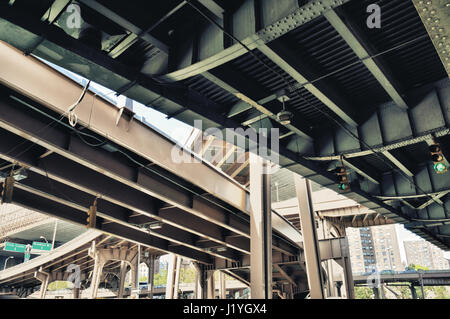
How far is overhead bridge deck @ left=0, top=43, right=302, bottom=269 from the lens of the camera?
31.2 feet

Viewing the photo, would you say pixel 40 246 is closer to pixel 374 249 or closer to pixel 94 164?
pixel 94 164

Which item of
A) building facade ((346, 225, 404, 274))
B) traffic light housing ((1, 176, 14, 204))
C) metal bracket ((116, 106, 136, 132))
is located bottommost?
traffic light housing ((1, 176, 14, 204))

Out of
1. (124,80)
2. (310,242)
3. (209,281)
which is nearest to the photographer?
(124,80)

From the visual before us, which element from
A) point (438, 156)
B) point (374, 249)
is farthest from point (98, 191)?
point (374, 249)

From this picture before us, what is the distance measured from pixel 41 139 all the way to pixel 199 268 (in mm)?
23172

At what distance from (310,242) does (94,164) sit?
12.8m

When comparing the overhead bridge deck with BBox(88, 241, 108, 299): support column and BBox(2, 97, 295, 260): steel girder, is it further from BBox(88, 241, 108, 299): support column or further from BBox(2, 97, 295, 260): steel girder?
BBox(88, 241, 108, 299): support column

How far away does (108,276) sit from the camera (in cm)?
6519

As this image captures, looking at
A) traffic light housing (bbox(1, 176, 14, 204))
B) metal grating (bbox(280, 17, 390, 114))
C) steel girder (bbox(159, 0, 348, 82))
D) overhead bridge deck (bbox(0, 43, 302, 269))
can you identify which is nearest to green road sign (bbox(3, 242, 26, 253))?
overhead bridge deck (bbox(0, 43, 302, 269))

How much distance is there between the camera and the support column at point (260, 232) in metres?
14.7

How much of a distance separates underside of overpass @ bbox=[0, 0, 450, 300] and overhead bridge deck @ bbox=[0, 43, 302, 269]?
5cm

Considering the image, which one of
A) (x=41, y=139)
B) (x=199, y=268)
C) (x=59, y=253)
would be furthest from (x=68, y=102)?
(x=59, y=253)

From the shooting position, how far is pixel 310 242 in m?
18.7

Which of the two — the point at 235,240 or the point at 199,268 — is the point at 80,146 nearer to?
the point at 235,240
